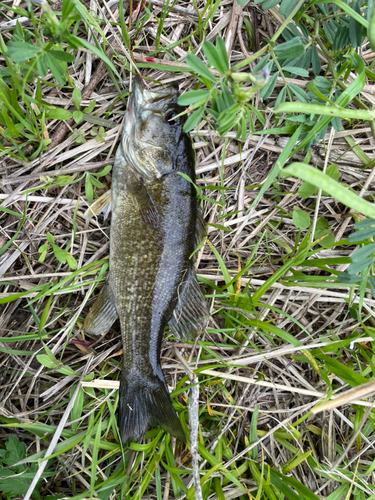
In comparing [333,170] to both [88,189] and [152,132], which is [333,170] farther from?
[88,189]

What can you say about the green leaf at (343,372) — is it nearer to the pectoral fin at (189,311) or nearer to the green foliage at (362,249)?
the green foliage at (362,249)

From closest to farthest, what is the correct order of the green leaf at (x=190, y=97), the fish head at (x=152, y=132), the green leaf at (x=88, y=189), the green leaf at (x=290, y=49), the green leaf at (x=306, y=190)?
the green leaf at (x=190, y=97)
the green leaf at (x=290, y=49)
the fish head at (x=152, y=132)
the green leaf at (x=88, y=189)
the green leaf at (x=306, y=190)

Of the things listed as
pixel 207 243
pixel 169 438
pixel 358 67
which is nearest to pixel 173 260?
pixel 207 243

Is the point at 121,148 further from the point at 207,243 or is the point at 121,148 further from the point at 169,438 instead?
the point at 169,438

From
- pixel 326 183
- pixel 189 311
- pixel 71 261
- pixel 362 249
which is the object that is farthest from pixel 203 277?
pixel 326 183

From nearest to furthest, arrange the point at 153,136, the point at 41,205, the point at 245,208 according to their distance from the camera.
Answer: the point at 153,136
the point at 41,205
the point at 245,208

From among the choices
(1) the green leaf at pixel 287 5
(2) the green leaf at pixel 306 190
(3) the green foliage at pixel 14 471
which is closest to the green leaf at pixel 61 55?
(1) the green leaf at pixel 287 5

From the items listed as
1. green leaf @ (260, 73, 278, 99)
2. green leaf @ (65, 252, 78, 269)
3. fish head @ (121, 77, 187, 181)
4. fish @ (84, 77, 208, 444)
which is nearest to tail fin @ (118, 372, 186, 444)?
fish @ (84, 77, 208, 444)
